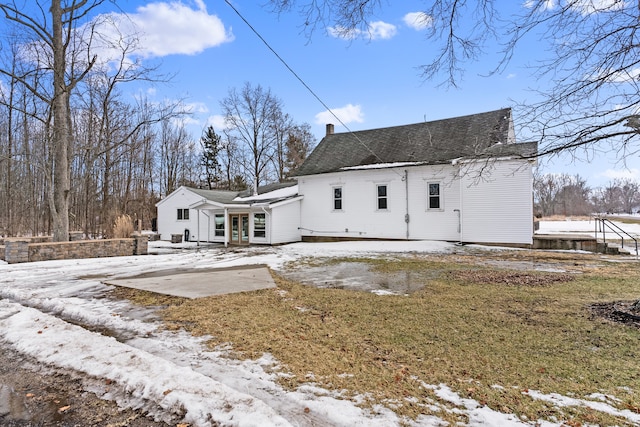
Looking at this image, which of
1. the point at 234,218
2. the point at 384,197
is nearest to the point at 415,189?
the point at 384,197

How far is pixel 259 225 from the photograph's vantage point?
65.4ft

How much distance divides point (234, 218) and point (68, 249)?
9.36 metres

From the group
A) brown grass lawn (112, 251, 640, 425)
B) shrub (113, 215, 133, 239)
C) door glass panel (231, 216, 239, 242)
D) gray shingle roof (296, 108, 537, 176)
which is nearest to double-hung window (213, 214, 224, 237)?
door glass panel (231, 216, 239, 242)

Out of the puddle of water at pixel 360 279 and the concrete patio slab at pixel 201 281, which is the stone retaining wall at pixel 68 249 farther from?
the puddle of water at pixel 360 279

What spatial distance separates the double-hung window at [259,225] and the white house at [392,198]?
0.20 feet

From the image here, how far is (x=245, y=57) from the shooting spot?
10.7 meters

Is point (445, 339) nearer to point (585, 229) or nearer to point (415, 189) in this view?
point (415, 189)

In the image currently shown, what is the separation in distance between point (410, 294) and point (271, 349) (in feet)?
12.0

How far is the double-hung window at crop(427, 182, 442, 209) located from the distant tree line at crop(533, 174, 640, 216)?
47.9 meters

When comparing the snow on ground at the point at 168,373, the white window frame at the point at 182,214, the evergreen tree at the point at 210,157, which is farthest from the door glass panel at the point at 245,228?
the evergreen tree at the point at 210,157

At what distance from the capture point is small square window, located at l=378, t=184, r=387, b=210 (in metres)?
18.3

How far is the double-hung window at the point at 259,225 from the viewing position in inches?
777

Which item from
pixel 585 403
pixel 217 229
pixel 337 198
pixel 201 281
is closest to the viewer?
pixel 585 403

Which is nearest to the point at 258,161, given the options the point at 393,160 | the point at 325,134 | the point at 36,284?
the point at 325,134
